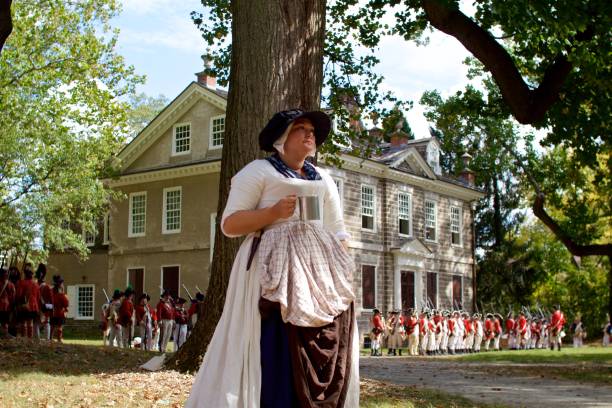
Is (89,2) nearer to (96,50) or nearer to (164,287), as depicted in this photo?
(96,50)

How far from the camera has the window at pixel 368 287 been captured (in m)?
34.5

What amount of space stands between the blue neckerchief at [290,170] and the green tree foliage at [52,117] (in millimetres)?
22377

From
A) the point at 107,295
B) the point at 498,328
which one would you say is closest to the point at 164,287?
the point at 107,295

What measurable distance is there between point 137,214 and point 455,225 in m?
17.1

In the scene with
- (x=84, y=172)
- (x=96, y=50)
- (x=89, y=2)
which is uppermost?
(x=89, y=2)

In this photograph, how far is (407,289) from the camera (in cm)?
3744

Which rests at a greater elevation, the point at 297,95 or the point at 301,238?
the point at 297,95

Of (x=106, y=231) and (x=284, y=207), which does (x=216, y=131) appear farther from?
(x=284, y=207)

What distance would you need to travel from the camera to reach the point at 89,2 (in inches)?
1064

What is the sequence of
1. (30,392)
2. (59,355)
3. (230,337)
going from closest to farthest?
(230,337)
(30,392)
(59,355)

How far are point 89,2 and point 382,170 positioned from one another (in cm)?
1514

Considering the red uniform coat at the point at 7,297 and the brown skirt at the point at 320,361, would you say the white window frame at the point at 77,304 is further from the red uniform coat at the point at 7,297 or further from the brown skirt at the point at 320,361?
the brown skirt at the point at 320,361

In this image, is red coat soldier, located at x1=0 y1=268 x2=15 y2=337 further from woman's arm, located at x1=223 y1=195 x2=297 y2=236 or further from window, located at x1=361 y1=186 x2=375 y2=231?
window, located at x1=361 y1=186 x2=375 y2=231

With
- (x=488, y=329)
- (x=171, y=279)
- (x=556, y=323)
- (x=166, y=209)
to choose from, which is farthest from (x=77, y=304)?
(x=556, y=323)
